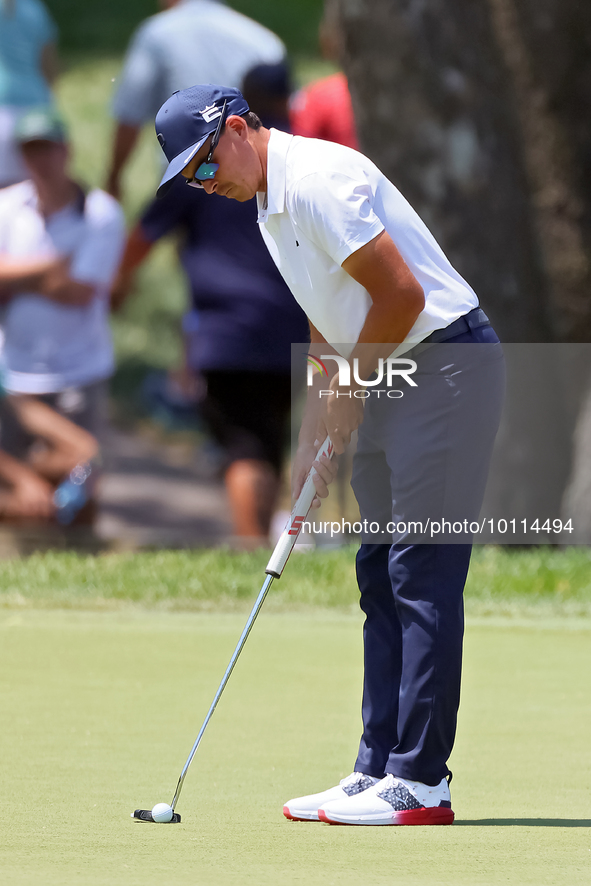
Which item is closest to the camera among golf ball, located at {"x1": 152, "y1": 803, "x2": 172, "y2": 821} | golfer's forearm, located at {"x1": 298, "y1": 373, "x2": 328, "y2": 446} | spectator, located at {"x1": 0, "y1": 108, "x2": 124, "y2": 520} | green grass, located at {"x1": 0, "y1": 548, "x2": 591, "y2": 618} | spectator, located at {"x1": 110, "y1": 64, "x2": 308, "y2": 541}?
golf ball, located at {"x1": 152, "y1": 803, "x2": 172, "y2": 821}

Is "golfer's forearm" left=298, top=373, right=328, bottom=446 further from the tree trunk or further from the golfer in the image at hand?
the tree trunk

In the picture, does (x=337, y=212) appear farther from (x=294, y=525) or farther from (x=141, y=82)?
(x=141, y=82)

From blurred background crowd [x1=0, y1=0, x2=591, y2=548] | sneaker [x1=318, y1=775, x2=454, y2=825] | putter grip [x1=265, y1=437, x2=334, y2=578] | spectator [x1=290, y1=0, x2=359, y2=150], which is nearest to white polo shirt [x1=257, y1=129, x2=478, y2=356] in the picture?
putter grip [x1=265, y1=437, x2=334, y2=578]

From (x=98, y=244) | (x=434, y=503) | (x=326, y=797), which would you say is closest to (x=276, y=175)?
(x=434, y=503)

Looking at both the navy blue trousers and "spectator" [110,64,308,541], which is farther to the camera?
"spectator" [110,64,308,541]

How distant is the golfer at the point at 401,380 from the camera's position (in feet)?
11.1

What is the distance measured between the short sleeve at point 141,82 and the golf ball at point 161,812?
20.1 feet

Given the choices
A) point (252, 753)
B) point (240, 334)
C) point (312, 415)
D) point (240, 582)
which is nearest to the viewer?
point (312, 415)

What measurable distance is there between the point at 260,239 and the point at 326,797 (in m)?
4.92

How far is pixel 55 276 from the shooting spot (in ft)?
26.7

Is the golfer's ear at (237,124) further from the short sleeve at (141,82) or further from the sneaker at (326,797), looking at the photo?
the short sleeve at (141,82)

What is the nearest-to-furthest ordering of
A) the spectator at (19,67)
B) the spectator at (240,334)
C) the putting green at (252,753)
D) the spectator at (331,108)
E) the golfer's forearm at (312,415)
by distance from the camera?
1. the putting green at (252,753)
2. the golfer's forearm at (312,415)
3. the spectator at (240,334)
4. the spectator at (331,108)
5. the spectator at (19,67)

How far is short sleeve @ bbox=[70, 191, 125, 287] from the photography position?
8.14 meters

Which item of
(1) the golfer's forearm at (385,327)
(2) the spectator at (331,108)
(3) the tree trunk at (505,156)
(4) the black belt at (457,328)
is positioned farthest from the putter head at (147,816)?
(2) the spectator at (331,108)
